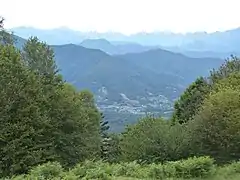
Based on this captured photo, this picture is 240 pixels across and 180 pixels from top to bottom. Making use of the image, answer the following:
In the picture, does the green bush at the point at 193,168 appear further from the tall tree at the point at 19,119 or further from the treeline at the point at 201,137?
the tall tree at the point at 19,119

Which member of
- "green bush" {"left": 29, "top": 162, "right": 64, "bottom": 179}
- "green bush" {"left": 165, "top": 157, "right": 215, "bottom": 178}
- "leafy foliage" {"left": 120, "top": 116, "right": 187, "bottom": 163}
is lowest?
"leafy foliage" {"left": 120, "top": 116, "right": 187, "bottom": 163}

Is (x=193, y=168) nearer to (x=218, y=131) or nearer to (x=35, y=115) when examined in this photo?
(x=218, y=131)

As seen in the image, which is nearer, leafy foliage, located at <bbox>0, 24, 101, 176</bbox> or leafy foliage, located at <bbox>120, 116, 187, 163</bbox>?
leafy foliage, located at <bbox>120, 116, 187, 163</bbox>

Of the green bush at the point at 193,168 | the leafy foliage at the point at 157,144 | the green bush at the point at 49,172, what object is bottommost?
the leafy foliage at the point at 157,144

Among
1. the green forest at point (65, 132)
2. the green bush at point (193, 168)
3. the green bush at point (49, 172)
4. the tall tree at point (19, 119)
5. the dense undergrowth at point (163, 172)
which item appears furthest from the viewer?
the tall tree at point (19, 119)

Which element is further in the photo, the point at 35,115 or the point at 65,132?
the point at 65,132

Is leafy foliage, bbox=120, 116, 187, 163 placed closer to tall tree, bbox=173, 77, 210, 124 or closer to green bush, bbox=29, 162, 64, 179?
green bush, bbox=29, 162, 64, 179

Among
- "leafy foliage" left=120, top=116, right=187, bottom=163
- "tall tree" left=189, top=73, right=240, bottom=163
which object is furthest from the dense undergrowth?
"tall tree" left=189, top=73, right=240, bottom=163

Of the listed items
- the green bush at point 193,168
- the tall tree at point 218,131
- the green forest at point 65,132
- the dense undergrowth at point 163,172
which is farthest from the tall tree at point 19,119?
the green bush at point 193,168

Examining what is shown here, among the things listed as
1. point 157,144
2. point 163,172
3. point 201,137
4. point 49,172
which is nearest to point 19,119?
point 157,144

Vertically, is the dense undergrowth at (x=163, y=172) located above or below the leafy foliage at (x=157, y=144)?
above

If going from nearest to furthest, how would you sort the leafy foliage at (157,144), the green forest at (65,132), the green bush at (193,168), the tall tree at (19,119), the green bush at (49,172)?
the green bush at (49,172) → the green bush at (193,168) → the leafy foliage at (157,144) → the green forest at (65,132) → the tall tree at (19,119)

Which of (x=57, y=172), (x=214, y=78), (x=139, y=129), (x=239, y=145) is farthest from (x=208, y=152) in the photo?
(x=214, y=78)

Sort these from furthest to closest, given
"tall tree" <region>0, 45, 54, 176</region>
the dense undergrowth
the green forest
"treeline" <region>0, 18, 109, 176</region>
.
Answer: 1. "treeline" <region>0, 18, 109, 176</region>
2. "tall tree" <region>0, 45, 54, 176</region>
3. the green forest
4. the dense undergrowth
